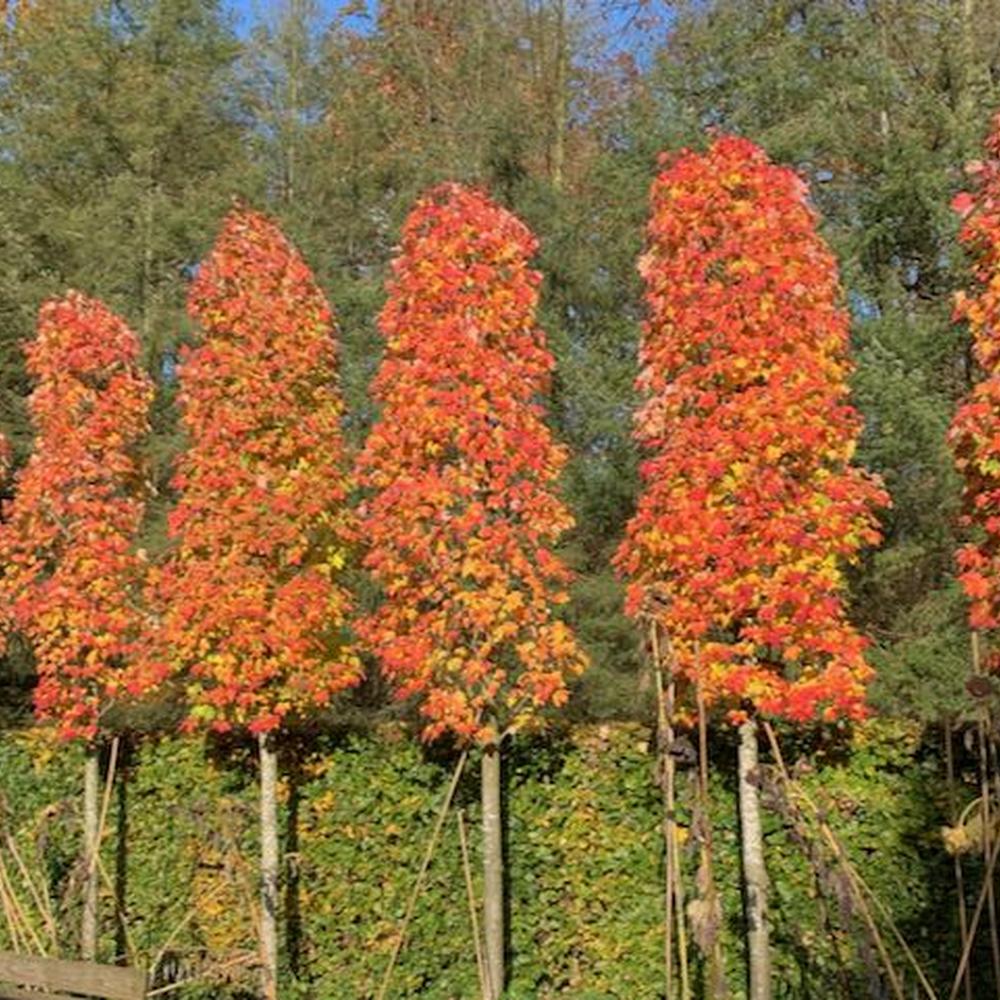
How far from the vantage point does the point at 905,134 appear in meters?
11.2

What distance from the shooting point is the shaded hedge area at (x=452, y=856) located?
665 cm

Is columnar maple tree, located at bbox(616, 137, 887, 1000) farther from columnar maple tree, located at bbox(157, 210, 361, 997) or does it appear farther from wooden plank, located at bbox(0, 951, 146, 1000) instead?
wooden plank, located at bbox(0, 951, 146, 1000)

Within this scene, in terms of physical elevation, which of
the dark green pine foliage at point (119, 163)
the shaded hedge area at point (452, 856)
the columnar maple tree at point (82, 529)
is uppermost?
the dark green pine foliage at point (119, 163)

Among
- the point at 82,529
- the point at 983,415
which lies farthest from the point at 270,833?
the point at 983,415

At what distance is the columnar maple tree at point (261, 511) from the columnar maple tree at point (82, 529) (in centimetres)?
46

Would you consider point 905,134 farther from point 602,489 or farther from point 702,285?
point 702,285

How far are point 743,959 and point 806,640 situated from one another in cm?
213

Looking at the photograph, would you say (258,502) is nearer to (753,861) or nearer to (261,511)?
(261,511)

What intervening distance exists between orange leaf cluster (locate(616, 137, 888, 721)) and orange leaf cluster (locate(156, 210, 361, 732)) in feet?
6.75

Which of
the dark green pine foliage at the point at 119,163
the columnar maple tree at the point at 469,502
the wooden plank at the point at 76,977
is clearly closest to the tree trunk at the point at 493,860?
the columnar maple tree at the point at 469,502

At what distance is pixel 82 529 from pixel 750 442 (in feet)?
14.4

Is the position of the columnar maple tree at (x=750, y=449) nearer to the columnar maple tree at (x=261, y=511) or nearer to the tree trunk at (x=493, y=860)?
the tree trunk at (x=493, y=860)

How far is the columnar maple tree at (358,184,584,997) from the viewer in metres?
6.90

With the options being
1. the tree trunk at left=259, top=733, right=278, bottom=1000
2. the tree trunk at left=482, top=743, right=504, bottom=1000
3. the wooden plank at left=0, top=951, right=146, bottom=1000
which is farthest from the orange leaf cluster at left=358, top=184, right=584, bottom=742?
the wooden plank at left=0, top=951, right=146, bottom=1000
